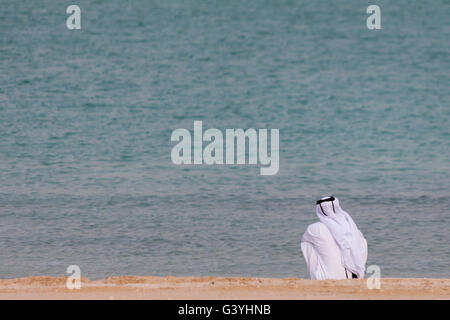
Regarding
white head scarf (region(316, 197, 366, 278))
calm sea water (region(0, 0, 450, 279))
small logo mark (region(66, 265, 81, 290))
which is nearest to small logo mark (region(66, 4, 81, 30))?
calm sea water (region(0, 0, 450, 279))

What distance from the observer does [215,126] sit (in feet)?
93.4

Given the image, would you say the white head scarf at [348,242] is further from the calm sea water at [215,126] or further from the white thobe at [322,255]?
the calm sea water at [215,126]

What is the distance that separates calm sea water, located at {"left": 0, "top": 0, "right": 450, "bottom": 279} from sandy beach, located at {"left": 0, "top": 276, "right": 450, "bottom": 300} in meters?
2.74

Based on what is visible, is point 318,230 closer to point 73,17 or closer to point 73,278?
point 73,278

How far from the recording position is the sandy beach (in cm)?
1029

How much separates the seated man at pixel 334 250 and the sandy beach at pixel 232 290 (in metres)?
0.34

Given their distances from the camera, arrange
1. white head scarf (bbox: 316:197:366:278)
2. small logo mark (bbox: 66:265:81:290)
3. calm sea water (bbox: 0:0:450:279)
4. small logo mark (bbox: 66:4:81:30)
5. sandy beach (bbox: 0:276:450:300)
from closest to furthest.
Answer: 1. sandy beach (bbox: 0:276:450:300)
2. small logo mark (bbox: 66:265:81:290)
3. white head scarf (bbox: 316:197:366:278)
4. calm sea water (bbox: 0:0:450:279)
5. small logo mark (bbox: 66:4:81:30)

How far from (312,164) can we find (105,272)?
384 inches

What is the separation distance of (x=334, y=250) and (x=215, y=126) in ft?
Answer: 55.3

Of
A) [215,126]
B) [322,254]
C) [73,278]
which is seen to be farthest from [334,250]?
[215,126]

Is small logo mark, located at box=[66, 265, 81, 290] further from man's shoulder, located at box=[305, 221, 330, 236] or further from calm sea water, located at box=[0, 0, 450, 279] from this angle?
man's shoulder, located at box=[305, 221, 330, 236]

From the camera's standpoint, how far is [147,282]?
472 inches
